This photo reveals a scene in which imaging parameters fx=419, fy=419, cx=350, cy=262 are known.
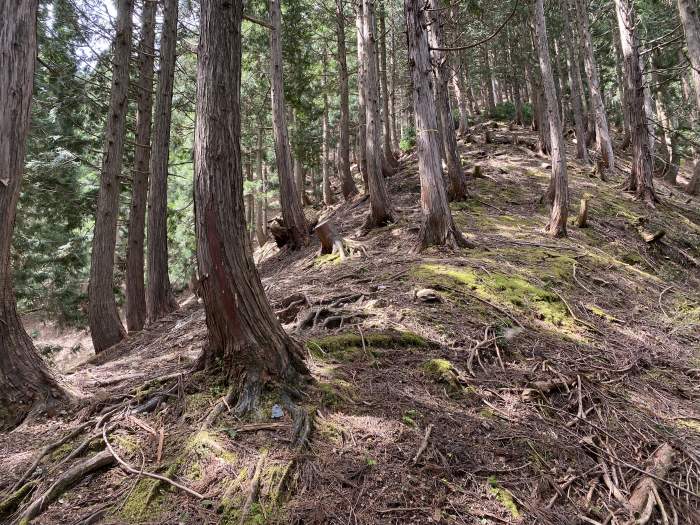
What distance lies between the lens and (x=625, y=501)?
2.73 metres

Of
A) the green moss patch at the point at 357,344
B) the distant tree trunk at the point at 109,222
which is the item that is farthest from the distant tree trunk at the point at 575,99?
the green moss patch at the point at 357,344

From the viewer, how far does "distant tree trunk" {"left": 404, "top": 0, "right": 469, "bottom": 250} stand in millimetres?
7453

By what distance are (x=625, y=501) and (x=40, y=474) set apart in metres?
3.74

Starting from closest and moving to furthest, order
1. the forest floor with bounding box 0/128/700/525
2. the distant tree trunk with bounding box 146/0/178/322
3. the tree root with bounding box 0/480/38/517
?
the tree root with bounding box 0/480/38/517
the forest floor with bounding box 0/128/700/525
the distant tree trunk with bounding box 146/0/178/322

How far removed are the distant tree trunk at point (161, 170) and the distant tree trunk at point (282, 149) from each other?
7.70 ft

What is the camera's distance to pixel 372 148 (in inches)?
405

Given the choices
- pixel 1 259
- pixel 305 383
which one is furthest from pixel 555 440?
pixel 1 259

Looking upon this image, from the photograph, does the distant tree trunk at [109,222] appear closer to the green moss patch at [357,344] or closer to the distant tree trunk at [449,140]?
the green moss patch at [357,344]

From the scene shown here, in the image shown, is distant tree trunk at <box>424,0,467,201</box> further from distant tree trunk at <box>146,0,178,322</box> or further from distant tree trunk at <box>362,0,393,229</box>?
distant tree trunk at <box>146,0,178,322</box>

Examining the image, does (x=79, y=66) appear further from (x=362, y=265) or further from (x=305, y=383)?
(x=305, y=383)

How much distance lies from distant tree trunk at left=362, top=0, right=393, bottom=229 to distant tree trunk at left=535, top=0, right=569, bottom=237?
3.56 m

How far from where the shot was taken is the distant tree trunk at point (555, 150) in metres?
8.80

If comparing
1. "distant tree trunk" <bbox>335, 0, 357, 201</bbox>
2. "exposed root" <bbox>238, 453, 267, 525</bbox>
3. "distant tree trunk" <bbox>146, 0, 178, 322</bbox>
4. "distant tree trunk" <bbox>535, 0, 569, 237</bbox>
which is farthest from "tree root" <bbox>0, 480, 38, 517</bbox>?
"distant tree trunk" <bbox>335, 0, 357, 201</bbox>

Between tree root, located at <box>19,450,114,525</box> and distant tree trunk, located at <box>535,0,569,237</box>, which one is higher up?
distant tree trunk, located at <box>535,0,569,237</box>
